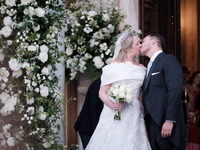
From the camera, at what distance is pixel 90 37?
5.57m

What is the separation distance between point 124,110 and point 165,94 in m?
0.42

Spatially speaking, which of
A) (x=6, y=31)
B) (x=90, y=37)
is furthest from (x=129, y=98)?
(x=90, y=37)

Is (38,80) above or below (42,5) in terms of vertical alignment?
below

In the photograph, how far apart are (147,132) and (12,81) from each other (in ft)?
4.61

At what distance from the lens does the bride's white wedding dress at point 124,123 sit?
13.5 ft

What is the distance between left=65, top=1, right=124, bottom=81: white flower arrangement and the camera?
5.46 meters

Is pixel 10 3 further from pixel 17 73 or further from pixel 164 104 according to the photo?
pixel 164 104

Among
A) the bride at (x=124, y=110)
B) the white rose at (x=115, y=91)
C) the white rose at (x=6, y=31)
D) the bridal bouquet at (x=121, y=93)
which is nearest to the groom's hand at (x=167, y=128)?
the bride at (x=124, y=110)

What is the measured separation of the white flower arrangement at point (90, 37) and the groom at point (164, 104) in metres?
1.37

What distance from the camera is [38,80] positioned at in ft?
13.1

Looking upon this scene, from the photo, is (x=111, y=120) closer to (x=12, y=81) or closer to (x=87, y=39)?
(x=12, y=81)

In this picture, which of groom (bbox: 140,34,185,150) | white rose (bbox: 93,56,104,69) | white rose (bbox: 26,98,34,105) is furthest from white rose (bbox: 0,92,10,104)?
white rose (bbox: 93,56,104,69)

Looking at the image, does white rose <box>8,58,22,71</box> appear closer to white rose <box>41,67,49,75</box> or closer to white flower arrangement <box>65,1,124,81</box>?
white rose <box>41,67,49,75</box>

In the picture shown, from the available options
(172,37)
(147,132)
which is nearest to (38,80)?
(147,132)
